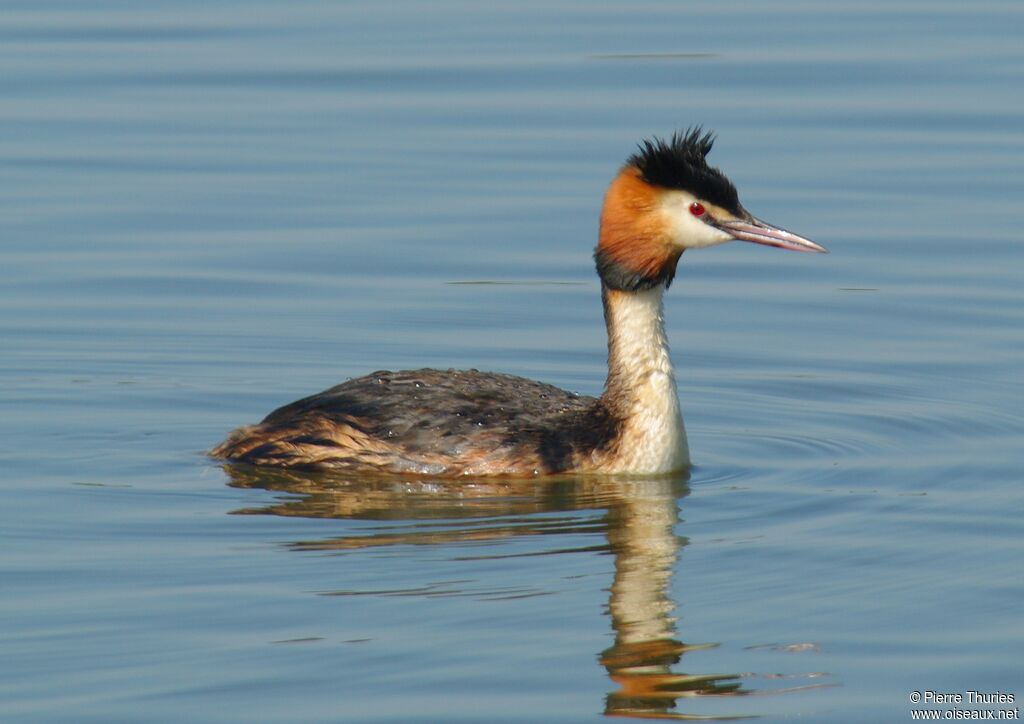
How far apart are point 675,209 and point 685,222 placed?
3.4 inches

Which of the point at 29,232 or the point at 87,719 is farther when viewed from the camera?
the point at 29,232

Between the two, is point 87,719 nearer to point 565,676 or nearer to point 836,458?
point 565,676

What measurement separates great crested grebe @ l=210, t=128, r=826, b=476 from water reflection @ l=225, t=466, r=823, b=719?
111 millimetres

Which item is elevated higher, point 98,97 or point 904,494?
point 98,97

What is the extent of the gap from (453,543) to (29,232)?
663 centimetres

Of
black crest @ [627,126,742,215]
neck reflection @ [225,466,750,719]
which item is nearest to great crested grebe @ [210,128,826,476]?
black crest @ [627,126,742,215]

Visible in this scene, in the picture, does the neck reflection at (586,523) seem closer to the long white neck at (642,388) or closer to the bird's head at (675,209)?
the long white neck at (642,388)

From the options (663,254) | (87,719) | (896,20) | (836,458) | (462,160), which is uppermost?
(896,20)

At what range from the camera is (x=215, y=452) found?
12.7 m

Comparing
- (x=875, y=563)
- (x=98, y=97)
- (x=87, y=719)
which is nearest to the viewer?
(x=87, y=719)

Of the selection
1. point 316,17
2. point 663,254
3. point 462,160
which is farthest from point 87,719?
point 316,17

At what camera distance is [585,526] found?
37.3ft

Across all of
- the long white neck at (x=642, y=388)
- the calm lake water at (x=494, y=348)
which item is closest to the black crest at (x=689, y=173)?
the long white neck at (x=642, y=388)

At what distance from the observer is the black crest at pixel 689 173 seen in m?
12.2
